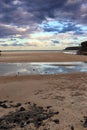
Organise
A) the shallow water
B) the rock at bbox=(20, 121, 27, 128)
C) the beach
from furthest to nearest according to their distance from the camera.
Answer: the shallow water → the beach → the rock at bbox=(20, 121, 27, 128)

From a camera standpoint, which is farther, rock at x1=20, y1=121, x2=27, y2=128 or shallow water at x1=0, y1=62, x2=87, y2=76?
shallow water at x1=0, y1=62, x2=87, y2=76

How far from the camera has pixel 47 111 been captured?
9430mm

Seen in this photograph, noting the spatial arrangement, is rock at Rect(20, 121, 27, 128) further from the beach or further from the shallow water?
the shallow water

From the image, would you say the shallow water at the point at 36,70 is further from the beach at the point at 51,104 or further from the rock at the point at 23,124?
the rock at the point at 23,124

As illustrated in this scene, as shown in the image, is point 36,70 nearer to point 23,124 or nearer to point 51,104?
point 51,104

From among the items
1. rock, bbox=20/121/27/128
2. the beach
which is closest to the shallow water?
the beach

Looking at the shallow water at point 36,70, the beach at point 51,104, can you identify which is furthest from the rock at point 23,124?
the shallow water at point 36,70

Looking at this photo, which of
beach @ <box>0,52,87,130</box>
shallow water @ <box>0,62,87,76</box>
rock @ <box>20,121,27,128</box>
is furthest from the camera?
shallow water @ <box>0,62,87,76</box>

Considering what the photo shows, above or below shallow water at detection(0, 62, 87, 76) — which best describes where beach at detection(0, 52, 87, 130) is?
below

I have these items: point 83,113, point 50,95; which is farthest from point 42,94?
point 83,113

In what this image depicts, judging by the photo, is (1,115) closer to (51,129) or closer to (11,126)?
(11,126)

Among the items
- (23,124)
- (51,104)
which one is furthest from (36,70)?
(23,124)

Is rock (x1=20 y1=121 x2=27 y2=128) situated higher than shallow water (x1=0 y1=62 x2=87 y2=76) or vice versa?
shallow water (x1=0 y1=62 x2=87 y2=76)

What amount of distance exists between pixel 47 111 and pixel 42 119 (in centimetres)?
107
